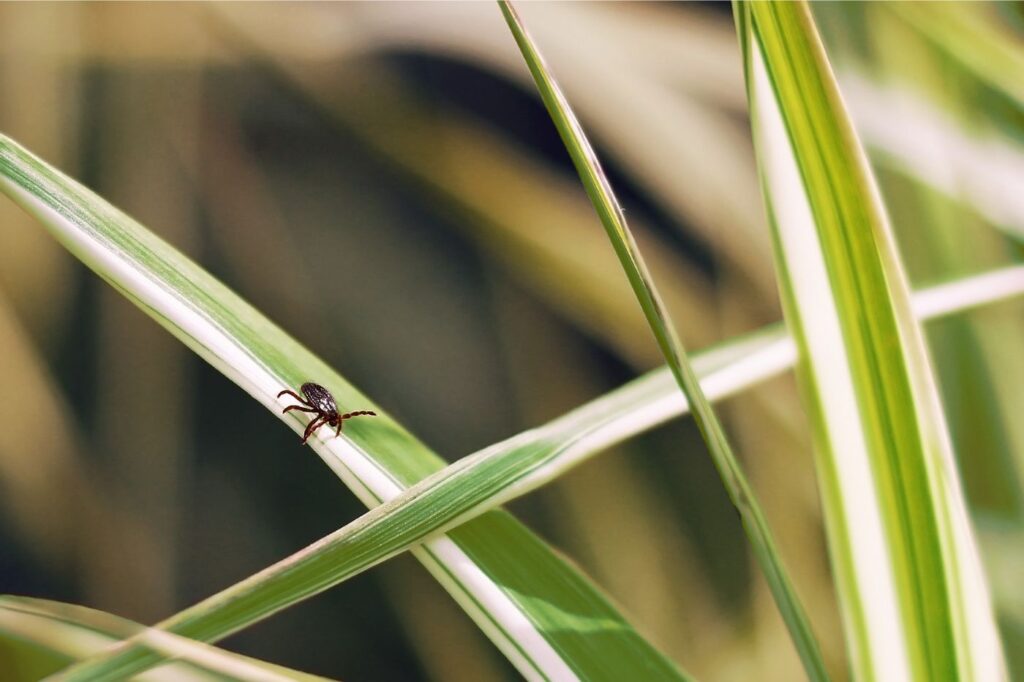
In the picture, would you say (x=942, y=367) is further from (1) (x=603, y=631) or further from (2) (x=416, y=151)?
(2) (x=416, y=151)

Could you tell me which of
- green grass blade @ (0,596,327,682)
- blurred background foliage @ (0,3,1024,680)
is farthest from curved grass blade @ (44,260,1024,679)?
blurred background foliage @ (0,3,1024,680)

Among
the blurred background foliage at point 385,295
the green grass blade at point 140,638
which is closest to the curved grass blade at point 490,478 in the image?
the green grass blade at point 140,638

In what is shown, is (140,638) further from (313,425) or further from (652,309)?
(652,309)

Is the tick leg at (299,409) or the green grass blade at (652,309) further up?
the tick leg at (299,409)

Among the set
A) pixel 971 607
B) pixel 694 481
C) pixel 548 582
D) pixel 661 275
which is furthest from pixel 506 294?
pixel 971 607

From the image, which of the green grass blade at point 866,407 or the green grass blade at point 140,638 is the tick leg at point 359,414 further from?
the green grass blade at point 866,407

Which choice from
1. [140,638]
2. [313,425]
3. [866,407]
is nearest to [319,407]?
[313,425]
